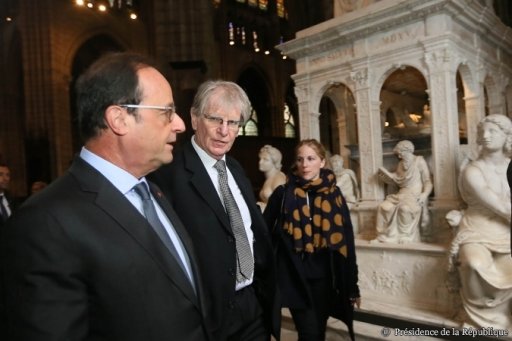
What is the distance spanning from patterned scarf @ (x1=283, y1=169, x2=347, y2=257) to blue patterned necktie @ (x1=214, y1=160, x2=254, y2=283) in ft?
2.31

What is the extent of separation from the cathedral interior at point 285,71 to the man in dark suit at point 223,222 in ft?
3.47

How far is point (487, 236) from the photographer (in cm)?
343

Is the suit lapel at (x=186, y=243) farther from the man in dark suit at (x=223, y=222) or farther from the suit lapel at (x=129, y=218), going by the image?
the man in dark suit at (x=223, y=222)

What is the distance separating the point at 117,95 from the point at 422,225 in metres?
4.23

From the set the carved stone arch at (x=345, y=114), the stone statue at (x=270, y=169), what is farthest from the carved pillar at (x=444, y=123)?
the carved stone arch at (x=345, y=114)

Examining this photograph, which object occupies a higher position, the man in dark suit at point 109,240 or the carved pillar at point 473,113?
the carved pillar at point 473,113

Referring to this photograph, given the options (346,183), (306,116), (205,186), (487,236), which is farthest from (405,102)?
(205,186)

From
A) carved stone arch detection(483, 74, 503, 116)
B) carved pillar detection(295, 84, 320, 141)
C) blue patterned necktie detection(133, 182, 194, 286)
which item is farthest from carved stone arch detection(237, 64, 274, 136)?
blue patterned necktie detection(133, 182, 194, 286)

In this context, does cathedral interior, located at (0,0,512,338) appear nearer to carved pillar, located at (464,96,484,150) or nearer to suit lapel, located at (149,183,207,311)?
carved pillar, located at (464,96,484,150)

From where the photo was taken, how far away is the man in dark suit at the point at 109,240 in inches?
34.8

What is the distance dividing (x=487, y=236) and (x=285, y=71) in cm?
1978

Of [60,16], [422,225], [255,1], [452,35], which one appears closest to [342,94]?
[452,35]

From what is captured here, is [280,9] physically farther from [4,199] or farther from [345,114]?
[4,199]

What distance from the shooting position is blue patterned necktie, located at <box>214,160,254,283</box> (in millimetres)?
1870
